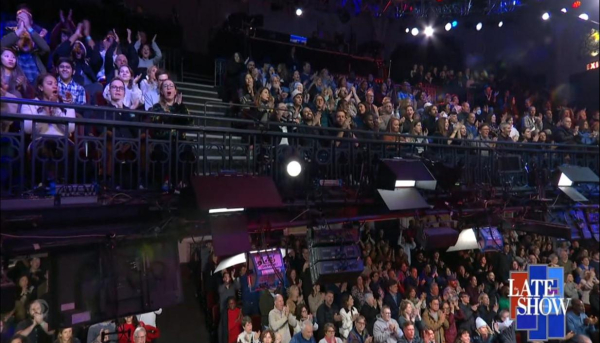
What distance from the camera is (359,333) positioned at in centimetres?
675

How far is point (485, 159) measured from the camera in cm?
788

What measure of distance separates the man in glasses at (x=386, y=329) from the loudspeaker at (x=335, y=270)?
135 cm

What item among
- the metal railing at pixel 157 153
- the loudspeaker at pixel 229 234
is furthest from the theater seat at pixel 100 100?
the loudspeaker at pixel 229 234

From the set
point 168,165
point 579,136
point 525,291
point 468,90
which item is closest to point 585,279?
point 525,291

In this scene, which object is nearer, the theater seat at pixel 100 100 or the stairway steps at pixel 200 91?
the theater seat at pixel 100 100

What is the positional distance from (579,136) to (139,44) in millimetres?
9171

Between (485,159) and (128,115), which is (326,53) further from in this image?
(128,115)

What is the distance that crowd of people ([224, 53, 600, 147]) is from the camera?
22.0 feet

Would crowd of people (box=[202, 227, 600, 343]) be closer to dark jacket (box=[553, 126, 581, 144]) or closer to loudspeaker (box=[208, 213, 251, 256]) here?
loudspeaker (box=[208, 213, 251, 256])

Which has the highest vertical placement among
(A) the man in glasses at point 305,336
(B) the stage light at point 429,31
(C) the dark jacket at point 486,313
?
(B) the stage light at point 429,31

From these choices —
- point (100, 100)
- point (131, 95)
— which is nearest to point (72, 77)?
point (100, 100)

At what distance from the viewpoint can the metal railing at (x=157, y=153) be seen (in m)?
4.20

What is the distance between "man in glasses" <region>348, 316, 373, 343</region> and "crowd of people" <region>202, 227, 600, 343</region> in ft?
0.05

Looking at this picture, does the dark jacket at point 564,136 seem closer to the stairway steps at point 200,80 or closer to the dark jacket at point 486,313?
the dark jacket at point 486,313
